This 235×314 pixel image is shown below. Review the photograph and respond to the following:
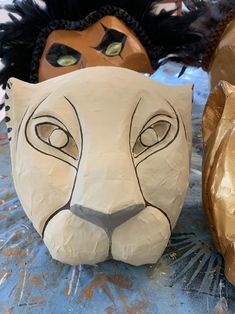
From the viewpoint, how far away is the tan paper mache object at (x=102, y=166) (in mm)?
584

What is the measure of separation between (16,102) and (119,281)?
0.31 metres

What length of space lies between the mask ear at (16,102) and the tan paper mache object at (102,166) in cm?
2

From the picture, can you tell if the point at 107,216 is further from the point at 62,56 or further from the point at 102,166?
the point at 62,56

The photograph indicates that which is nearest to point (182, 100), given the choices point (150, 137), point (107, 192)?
point (150, 137)

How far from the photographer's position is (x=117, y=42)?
0.83 meters

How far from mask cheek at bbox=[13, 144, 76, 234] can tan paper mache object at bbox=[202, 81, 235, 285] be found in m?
0.22

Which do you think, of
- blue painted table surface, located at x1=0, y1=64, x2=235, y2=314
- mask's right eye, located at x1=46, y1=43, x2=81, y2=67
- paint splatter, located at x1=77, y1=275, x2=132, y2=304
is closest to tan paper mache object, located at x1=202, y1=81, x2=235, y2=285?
blue painted table surface, located at x1=0, y1=64, x2=235, y2=314

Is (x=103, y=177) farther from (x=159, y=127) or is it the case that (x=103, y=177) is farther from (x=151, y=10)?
(x=151, y=10)

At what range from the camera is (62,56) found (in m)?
0.81

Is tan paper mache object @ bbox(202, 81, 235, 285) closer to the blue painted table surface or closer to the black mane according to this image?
the blue painted table surface

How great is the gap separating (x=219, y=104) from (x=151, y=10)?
231 millimetres

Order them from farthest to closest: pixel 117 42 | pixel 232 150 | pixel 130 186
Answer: pixel 117 42 → pixel 232 150 → pixel 130 186

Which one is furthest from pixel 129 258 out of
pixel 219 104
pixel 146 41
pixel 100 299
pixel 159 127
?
pixel 146 41

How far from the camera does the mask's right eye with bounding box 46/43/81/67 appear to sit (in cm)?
80
